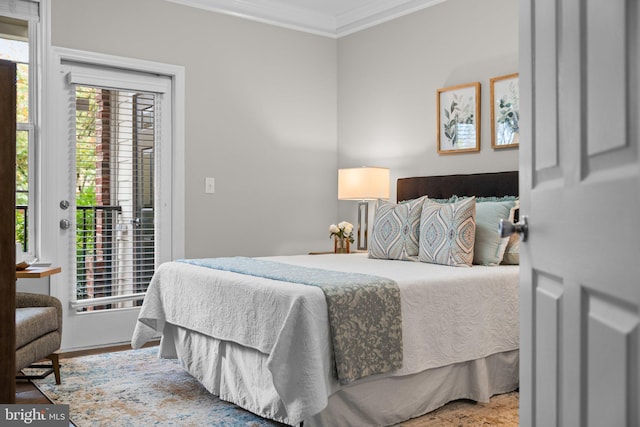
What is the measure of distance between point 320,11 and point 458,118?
174cm

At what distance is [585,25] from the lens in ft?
2.97

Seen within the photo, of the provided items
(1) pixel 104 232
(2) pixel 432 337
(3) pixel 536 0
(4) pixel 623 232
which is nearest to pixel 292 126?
(1) pixel 104 232

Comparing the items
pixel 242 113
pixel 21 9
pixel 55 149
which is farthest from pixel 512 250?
pixel 21 9

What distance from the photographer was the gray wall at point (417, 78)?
4164mm

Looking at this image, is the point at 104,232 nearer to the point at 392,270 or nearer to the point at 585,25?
the point at 392,270

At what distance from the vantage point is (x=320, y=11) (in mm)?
5273

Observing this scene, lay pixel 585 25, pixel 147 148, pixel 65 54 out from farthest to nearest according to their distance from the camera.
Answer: pixel 147 148 < pixel 65 54 < pixel 585 25

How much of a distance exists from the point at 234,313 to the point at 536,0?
6.74 ft

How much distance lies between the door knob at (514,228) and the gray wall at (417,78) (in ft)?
9.54

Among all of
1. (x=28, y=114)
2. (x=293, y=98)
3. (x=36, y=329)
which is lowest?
(x=36, y=329)

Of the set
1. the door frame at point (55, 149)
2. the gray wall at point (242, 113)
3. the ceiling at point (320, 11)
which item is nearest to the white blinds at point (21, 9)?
the gray wall at point (242, 113)

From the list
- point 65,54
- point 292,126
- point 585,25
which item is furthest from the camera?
point 292,126

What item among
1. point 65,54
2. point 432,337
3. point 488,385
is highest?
point 65,54

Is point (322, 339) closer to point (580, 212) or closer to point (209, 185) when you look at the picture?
point (580, 212)
